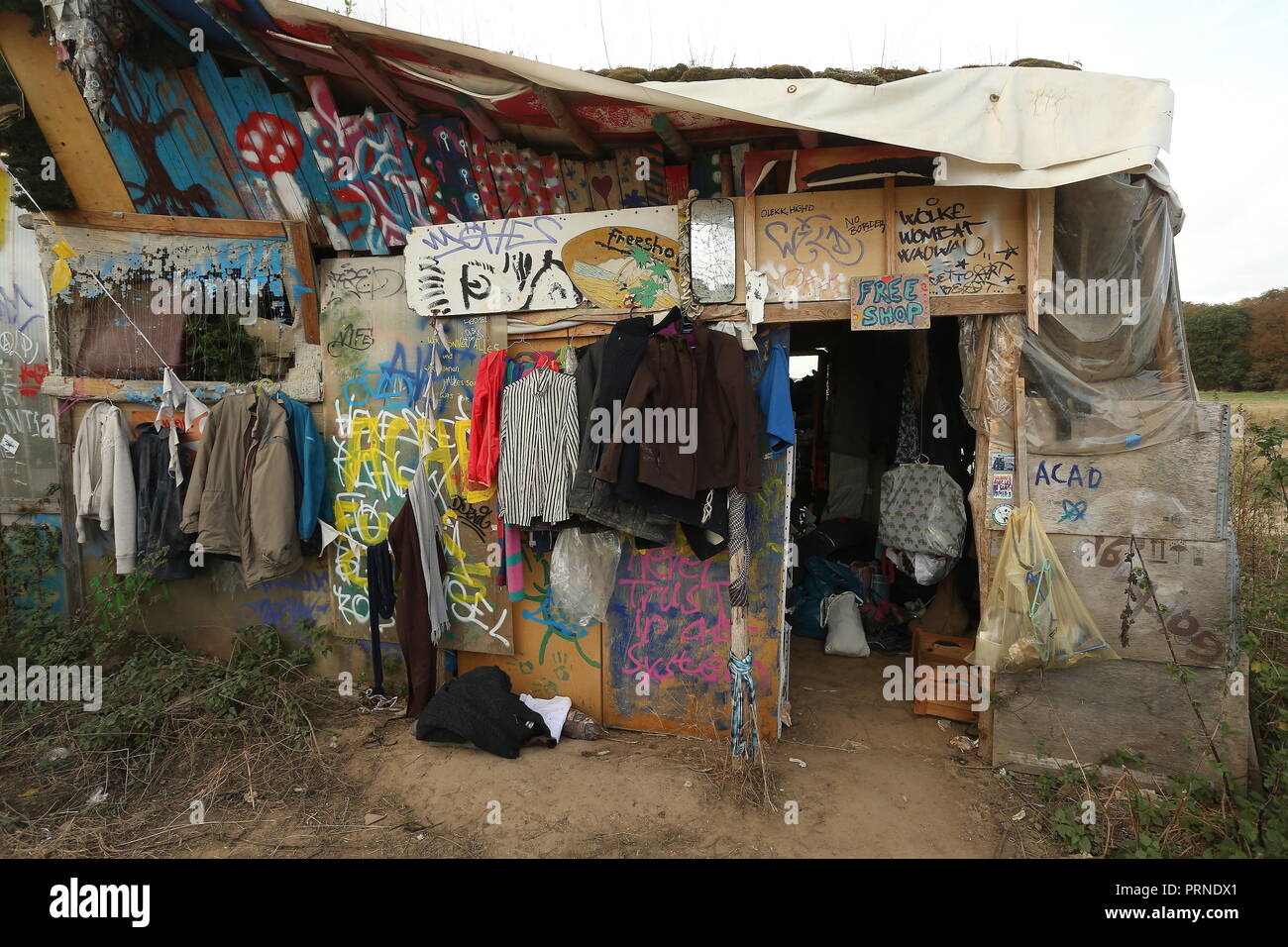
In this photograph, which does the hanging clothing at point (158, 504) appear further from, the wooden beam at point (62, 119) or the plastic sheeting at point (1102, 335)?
the plastic sheeting at point (1102, 335)

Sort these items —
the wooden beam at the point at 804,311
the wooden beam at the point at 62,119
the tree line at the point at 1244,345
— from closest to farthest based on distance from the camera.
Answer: the wooden beam at the point at 804,311 → the wooden beam at the point at 62,119 → the tree line at the point at 1244,345

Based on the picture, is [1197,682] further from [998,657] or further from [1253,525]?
[1253,525]

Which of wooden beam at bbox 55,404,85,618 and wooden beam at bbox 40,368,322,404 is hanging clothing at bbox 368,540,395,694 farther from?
wooden beam at bbox 55,404,85,618

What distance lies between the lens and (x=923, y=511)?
502cm

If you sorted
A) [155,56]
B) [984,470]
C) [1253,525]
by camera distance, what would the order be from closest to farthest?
[984,470] < [155,56] < [1253,525]

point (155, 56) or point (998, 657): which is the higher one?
point (155, 56)

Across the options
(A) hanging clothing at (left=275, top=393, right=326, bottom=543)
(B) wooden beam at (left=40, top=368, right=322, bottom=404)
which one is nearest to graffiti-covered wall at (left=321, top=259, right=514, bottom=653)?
(A) hanging clothing at (left=275, top=393, right=326, bottom=543)

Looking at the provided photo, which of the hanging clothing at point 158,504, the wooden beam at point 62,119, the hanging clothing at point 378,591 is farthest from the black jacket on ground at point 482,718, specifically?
the wooden beam at point 62,119

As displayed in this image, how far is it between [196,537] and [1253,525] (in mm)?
7830

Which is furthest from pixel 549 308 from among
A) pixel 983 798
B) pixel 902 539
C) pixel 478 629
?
pixel 983 798

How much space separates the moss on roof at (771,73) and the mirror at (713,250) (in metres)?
0.69

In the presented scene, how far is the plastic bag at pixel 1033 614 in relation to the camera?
136 inches

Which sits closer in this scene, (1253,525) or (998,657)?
(998,657)

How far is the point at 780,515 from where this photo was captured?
153 inches
